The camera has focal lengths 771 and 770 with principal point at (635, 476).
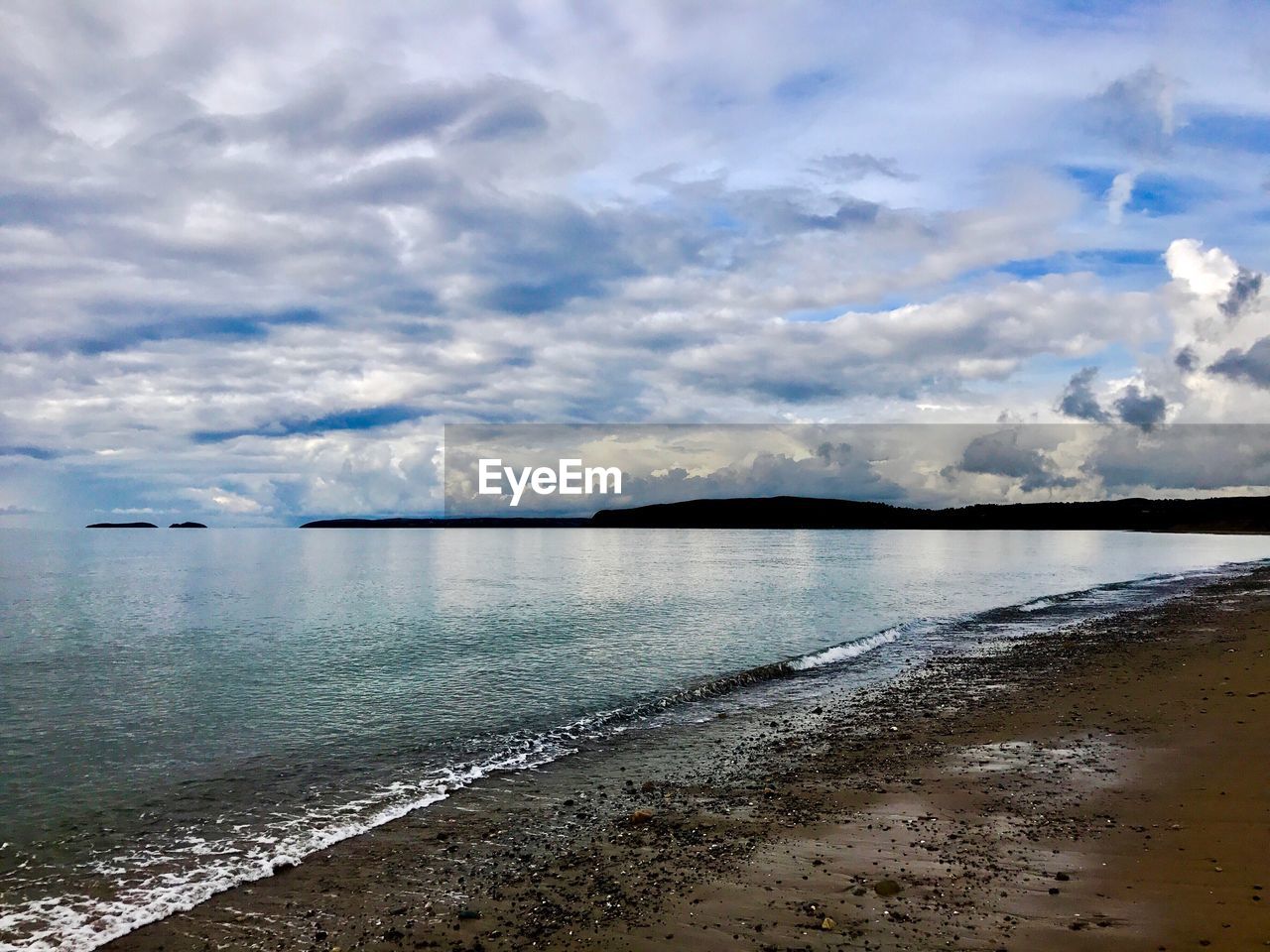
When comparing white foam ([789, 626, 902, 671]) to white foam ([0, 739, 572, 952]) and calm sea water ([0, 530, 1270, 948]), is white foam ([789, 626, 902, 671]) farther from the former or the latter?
white foam ([0, 739, 572, 952])

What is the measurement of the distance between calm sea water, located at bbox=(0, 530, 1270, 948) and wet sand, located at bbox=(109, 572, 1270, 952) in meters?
1.87

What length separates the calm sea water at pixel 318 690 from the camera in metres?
12.4

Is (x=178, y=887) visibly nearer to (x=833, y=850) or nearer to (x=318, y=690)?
(x=833, y=850)

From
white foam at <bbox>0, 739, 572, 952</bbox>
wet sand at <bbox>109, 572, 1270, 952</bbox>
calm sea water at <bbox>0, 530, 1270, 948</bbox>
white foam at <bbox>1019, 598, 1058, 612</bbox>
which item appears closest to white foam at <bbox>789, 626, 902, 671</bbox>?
calm sea water at <bbox>0, 530, 1270, 948</bbox>

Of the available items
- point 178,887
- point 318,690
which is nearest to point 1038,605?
point 318,690

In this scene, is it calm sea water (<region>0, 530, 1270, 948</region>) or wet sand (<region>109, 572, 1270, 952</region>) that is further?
calm sea water (<region>0, 530, 1270, 948</region>)

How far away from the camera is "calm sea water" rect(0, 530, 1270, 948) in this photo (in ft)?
40.8

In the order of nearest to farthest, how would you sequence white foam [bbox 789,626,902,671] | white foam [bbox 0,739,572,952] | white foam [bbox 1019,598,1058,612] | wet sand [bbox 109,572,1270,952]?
wet sand [bbox 109,572,1270,952] < white foam [bbox 0,739,572,952] < white foam [bbox 789,626,902,671] < white foam [bbox 1019,598,1058,612]

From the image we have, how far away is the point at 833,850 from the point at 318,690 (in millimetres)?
19393

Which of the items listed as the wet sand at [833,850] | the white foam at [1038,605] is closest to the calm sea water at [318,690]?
the white foam at [1038,605]

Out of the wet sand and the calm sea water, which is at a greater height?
the wet sand

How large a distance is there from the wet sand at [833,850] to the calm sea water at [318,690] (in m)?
1.87

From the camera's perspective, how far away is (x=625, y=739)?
722 inches

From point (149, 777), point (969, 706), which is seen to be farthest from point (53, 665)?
point (969, 706)
